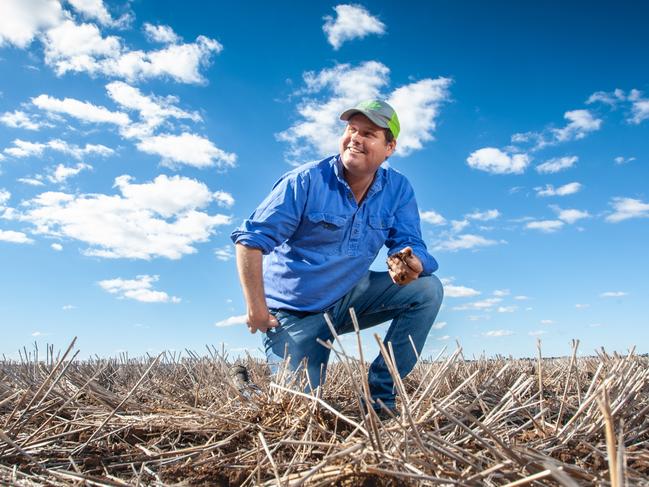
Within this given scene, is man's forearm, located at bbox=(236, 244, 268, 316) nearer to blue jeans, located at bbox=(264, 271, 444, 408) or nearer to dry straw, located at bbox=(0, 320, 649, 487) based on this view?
blue jeans, located at bbox=(264, 271, 444, 408)

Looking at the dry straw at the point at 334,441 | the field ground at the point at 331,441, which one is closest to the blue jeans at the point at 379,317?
the field ground at the point at 331,441

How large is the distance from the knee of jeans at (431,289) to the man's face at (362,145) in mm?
754

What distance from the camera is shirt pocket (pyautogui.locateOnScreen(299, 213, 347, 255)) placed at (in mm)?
3529

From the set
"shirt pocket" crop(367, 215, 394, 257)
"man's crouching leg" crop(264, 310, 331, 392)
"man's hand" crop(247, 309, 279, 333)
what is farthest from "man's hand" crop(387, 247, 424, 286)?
"man's hand" crop(247, 309, 279, 333)

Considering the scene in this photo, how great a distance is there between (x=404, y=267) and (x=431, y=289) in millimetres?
371

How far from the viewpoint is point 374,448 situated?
4.88ft

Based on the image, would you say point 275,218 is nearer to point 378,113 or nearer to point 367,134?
point 367,134

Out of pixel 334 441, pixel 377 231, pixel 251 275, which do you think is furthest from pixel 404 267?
pixel 334 441

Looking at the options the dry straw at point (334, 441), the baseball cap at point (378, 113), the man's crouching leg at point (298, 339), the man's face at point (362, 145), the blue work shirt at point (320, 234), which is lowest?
the dry straw at point (334, 441)

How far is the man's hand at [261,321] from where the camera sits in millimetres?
3270

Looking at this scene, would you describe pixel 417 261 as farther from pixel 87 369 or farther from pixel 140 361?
pixel 140 361

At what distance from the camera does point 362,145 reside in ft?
11.2

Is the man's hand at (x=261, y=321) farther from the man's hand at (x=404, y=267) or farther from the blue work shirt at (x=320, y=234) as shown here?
the man's hand at (x=404, y=267)

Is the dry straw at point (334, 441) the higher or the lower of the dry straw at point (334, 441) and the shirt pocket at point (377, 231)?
the lower
